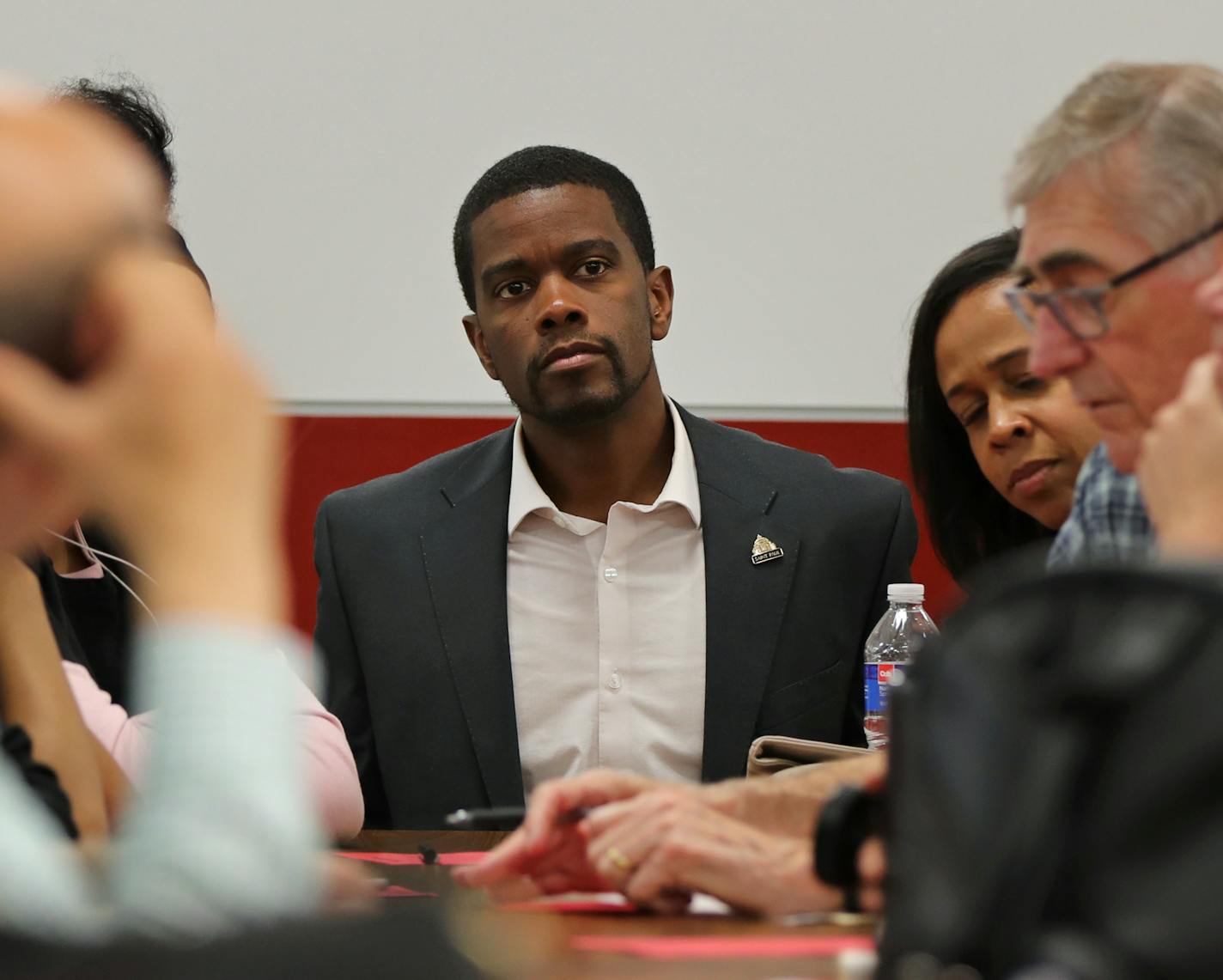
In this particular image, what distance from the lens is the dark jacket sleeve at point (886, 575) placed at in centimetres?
247

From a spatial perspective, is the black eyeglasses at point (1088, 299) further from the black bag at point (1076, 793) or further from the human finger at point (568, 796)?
the black bag at point (1076, 793)

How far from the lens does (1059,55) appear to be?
3592mm

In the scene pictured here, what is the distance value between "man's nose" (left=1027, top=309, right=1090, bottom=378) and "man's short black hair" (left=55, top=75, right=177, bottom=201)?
1.79 meters

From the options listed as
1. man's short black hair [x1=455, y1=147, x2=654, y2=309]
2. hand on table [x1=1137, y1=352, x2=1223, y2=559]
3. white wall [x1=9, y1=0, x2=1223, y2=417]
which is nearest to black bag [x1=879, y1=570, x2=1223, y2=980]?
hand on table [x1=1137, y1=352, x2=1223, y2=559]

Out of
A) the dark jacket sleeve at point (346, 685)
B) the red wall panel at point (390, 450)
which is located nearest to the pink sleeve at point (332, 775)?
the dark jacket sleeve at point (346, 685)

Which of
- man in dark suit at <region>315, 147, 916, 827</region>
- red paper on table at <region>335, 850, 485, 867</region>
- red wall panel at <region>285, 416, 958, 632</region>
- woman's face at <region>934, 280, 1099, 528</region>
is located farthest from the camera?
red wall panel at <region>285, 416, 958, 632</region>

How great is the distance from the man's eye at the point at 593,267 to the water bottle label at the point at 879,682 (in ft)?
2.82

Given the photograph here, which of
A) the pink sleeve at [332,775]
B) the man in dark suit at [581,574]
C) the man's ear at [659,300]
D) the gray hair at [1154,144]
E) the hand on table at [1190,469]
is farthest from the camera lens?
the man's ear at [659,300]

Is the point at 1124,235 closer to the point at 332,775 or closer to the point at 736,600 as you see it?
the point at 332,775

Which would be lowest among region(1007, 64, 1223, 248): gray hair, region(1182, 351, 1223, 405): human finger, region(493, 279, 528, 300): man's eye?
region(1182, 351, 1223, 405): human finger

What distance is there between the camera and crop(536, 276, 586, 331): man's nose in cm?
268

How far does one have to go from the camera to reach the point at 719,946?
1.02m

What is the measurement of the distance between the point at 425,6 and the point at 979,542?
184cm

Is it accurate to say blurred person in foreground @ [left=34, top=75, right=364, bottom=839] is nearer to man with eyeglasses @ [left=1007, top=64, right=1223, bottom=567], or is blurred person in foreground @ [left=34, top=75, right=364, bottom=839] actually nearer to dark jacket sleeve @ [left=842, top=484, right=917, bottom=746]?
man with eyeglasses @ [left=1007, top=64, right=1223, bottom=567]
